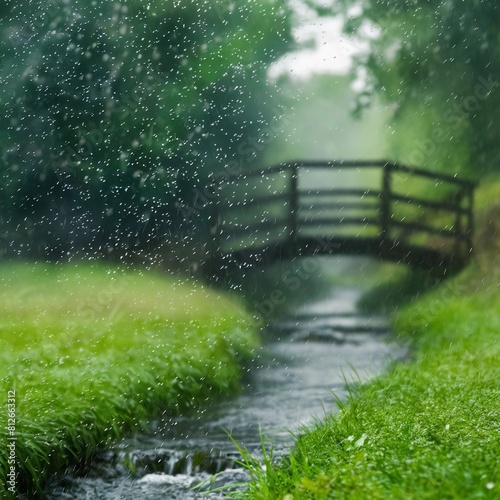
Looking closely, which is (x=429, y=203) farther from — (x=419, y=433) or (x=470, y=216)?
(x=419, y=433)

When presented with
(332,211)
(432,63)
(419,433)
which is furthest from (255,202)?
(419,433)

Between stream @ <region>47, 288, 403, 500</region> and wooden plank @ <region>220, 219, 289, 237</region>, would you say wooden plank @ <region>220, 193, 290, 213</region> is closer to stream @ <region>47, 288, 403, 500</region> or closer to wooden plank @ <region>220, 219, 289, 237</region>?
wooden plank @ <region>220, 219, 289, 237</region>

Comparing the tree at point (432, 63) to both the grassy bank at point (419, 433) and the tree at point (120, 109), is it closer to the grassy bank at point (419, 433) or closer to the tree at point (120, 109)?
the tree at point (120, 109)

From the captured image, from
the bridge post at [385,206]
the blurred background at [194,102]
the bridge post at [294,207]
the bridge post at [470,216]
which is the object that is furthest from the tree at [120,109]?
the bridge post at [470,216]

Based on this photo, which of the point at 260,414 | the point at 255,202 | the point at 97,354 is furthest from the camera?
the point at 255,202

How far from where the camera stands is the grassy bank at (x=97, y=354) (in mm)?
3875

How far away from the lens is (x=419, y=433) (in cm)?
326

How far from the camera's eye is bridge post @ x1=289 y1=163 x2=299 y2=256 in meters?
5.70

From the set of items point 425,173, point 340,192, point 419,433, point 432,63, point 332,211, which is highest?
point 432,63

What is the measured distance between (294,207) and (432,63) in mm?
1549

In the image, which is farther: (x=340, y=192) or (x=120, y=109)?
(x=120, y=109)

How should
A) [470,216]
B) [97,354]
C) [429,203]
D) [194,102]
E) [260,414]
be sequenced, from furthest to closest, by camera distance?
[470,216], [429,203], [194,102], [97,354], [260,414]

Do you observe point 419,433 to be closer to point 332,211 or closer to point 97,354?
point 97,354

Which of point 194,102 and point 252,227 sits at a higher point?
point 194,102
